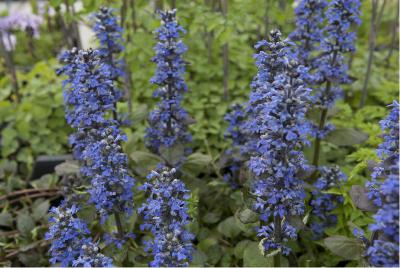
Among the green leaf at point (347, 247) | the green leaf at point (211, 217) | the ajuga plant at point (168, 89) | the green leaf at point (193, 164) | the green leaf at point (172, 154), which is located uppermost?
the ajuga plant at point (168, 89)

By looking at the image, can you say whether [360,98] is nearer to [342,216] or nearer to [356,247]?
[342,216]

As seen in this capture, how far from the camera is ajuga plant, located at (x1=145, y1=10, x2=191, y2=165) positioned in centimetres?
320

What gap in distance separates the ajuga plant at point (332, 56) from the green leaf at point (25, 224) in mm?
2101

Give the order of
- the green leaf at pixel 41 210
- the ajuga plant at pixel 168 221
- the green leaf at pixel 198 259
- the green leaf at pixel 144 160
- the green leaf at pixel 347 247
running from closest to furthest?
the ajuga plant at pixel 168 221 → the green leaf at pixel 347 247 → the green leaf at pixel 198 259 → the green leaf at pixel 144 160 → the green leaf at pixel 41 210

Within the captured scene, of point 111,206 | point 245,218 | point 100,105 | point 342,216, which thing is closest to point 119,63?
point 100,105

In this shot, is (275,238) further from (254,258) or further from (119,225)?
(119,225)

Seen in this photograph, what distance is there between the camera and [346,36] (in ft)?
11.0

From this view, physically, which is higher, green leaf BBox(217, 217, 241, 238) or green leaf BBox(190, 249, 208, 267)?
green leaf BBox(217, 217, 241, 238)

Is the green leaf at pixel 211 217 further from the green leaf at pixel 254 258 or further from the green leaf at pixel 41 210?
the green leaf at pixel 41 210

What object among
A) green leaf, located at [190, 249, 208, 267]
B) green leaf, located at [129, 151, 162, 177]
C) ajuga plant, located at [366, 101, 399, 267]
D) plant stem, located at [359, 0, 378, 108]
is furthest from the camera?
plant stem, located at [359, 0, 378, 108]

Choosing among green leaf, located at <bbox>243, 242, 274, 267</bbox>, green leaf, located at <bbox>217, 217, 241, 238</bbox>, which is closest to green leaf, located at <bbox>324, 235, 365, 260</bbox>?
green leaf, located at <bbox>243, 242, 274, 267</bbox>

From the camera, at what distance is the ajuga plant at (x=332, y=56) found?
3.27m

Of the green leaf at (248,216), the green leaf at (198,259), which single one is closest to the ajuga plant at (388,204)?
the green leaf at (248,216)

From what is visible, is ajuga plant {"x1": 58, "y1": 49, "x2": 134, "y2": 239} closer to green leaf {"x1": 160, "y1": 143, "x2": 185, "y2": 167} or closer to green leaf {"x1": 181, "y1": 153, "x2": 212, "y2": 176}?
green leaf {"x1": 160, "y1": 143, "x2": 185, "y2": 167}
